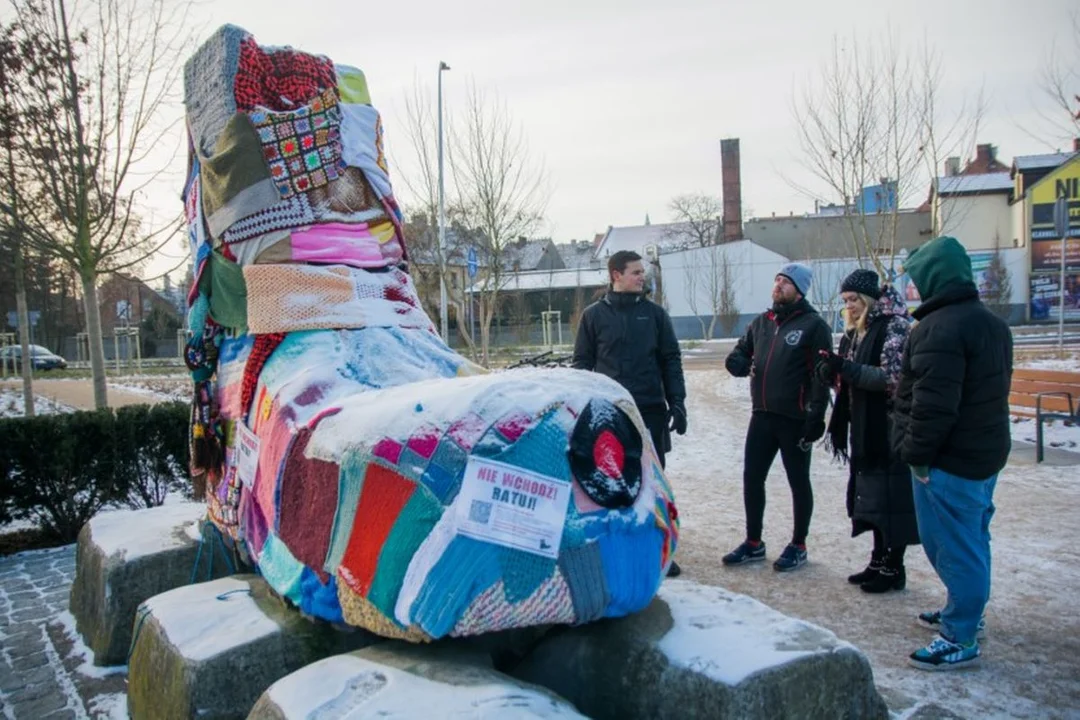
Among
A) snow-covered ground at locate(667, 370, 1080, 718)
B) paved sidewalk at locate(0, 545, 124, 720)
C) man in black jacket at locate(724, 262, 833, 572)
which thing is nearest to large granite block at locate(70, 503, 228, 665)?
paved sidewalk at locate(0, 545, 124, 720)

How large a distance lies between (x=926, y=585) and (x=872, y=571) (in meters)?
0.31

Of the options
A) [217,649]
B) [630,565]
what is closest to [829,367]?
[630,565]

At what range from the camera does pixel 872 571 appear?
14.3ft

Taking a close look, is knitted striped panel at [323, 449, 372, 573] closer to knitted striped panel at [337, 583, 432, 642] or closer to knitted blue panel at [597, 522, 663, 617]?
knitted striped panel at [337, 583, 432, 642]

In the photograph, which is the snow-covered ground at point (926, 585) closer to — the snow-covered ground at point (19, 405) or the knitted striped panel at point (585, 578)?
the knitted striped panel at point (585, 578)

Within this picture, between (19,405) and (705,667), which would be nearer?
(705,667)

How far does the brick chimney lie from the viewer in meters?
46.6

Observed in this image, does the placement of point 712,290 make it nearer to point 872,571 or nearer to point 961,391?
point 872,571

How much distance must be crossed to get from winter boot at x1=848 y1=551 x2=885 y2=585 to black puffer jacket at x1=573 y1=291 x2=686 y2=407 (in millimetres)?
1384

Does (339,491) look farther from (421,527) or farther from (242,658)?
(242,658)

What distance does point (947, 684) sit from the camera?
10.4 ft

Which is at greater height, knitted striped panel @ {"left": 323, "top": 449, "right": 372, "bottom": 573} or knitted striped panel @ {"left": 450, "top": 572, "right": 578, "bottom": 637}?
knitted striped panel @ {"left": 323, "top": 449, "right": 372, "bottom": 573}

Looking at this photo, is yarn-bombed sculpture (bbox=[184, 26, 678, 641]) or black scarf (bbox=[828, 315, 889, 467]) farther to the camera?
black scarf (bbox=[828, 315, 889, 467])

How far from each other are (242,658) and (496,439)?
1.09 meters
